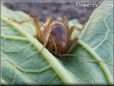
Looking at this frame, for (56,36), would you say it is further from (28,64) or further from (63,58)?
(28,64)

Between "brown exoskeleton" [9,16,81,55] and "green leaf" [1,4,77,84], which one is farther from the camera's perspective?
"brown exoskeleton" [9,16,81,55]

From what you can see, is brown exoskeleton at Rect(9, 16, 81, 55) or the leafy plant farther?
brown exoskeleton at Rect(9, 16, 81, 55)

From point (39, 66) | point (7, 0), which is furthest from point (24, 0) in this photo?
point (39, 66)

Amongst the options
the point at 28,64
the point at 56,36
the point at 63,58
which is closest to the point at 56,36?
the point at 56,36

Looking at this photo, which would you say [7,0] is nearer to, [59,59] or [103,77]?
[59,59]

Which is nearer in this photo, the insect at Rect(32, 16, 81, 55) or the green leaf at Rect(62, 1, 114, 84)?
the green leaf at Rect(62, 1, 114, 84)
